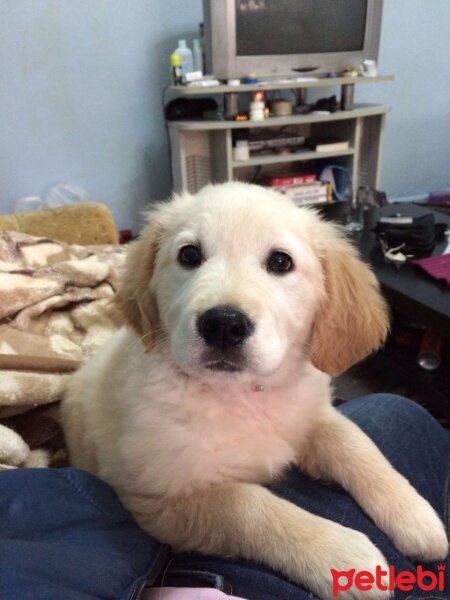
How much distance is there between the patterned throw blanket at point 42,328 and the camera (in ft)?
3.93

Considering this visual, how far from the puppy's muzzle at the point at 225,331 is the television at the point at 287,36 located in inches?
110

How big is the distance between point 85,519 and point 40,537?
9cm

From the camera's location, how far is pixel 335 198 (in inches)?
153

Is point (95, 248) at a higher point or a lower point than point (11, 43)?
lower

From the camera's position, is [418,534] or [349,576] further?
[418,534]

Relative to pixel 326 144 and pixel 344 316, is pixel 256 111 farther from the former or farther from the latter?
pixel 344 316

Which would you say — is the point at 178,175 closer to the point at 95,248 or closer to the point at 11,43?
the point at 11,43

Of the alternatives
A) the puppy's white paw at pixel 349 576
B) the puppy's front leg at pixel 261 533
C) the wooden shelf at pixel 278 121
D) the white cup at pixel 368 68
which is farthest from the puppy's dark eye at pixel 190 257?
the white cup at pixel 368 68

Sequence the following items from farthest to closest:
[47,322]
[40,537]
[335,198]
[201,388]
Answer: [335,198]
[47,322]
[201,388]
[40,537]

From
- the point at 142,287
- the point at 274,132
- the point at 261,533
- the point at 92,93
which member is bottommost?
the point at 261,533

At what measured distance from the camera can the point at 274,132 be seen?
3.72 meters

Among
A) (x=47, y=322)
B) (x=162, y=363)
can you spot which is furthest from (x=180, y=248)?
(x=47, y=322)

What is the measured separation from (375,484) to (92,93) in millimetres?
3255

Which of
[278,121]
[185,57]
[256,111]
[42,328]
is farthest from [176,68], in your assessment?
[42,328]
